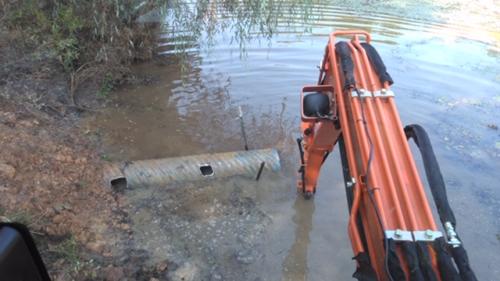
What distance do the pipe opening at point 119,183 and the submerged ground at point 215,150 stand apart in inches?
3.6

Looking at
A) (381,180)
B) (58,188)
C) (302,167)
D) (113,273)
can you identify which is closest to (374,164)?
(381,180)

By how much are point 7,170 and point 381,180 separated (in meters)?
3.59

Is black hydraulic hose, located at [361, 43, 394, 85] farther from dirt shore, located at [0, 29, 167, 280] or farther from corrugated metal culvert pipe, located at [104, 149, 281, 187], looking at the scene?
dirt shore, located at [0, 29, 167, 280]

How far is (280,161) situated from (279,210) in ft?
3.03

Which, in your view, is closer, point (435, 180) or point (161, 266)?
point (435, 180)

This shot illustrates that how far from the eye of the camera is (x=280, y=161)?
5.40m

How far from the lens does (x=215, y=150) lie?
563cm

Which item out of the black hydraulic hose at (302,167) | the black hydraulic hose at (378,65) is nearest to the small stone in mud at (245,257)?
the black hydraulic hose at (302,167)

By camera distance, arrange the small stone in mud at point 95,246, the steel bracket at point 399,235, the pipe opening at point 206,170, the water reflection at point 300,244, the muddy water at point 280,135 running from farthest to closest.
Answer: the pipe opening at point 206,170 < the muddy water at point 280,135 < the water reflection at point 300,244 < the small stone in mud at point 95,246 < the steel bracket at point 399,235

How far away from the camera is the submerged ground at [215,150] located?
154 inches

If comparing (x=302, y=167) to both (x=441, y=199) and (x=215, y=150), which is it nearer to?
(x=215, y=150)

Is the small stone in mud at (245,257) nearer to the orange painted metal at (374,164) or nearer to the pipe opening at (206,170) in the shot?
the pipe opening at (206,170)

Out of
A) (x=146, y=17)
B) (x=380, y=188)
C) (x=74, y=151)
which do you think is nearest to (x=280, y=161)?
(x=74, y=151)

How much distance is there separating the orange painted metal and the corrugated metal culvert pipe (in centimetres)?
169
